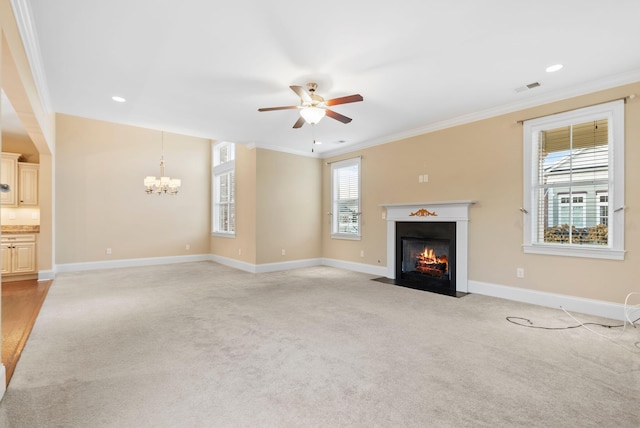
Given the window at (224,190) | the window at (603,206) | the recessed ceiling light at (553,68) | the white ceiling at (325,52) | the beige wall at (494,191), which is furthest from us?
the window at (224,190)

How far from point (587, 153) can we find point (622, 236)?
1051 millimetres

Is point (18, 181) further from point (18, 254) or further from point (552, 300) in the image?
point (552, 300)

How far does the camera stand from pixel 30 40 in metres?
2.69

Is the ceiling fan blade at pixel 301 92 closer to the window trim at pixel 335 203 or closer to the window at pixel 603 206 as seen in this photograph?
the window trim at pixel 335 203

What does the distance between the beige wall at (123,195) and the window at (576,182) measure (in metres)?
7.35

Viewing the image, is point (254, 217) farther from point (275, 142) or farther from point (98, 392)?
point (98, 392)

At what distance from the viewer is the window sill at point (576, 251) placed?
3549 mm

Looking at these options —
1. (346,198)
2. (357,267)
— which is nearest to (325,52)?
(346,198)

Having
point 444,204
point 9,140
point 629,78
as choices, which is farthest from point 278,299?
point 9,140

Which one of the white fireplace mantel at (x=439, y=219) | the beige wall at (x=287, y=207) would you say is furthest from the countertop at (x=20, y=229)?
the white fireplace mantel at (x=439, y=219)

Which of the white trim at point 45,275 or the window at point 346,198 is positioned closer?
the white trim at point 45,275

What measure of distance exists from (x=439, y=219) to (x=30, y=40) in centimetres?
536

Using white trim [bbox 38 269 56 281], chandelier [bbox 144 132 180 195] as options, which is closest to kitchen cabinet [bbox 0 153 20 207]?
white trim [bbox 38 269 56 281]

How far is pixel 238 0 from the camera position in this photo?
235cm
